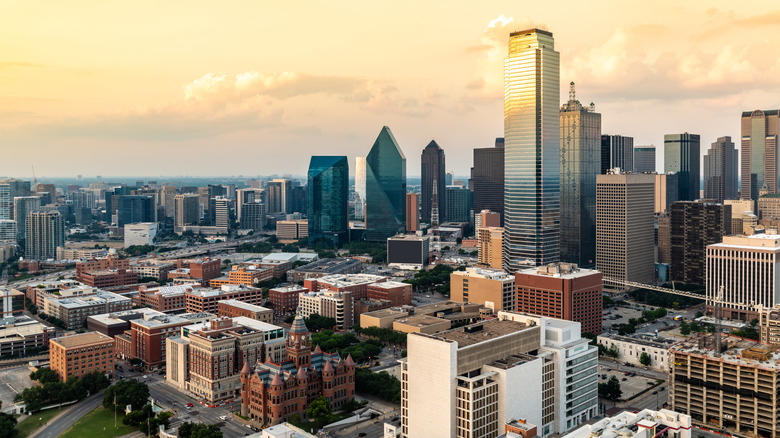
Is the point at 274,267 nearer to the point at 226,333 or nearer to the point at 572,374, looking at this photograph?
the point at 226,333

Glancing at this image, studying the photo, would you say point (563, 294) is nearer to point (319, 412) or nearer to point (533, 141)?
point (533, 141)

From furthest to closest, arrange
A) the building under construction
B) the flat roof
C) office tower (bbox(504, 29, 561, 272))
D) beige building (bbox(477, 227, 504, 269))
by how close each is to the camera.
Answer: beige building (bbox(477, 227, 504, 269))
office tower (bbox(504, 29, 561, 272))
the flat roof
the building under construction

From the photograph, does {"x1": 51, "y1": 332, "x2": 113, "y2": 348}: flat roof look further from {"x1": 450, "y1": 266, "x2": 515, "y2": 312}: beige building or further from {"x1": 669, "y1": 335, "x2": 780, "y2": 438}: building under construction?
{"x1": 669, "y1": 335, "x2": 780, "y2": 438}: building under construction

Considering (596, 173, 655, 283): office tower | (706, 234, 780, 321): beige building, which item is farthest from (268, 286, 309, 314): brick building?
(706, 234, 780, 321): beige building

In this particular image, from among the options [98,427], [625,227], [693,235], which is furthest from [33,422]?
[693,235]

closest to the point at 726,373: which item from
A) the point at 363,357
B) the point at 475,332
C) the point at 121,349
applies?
the point at 475,332
